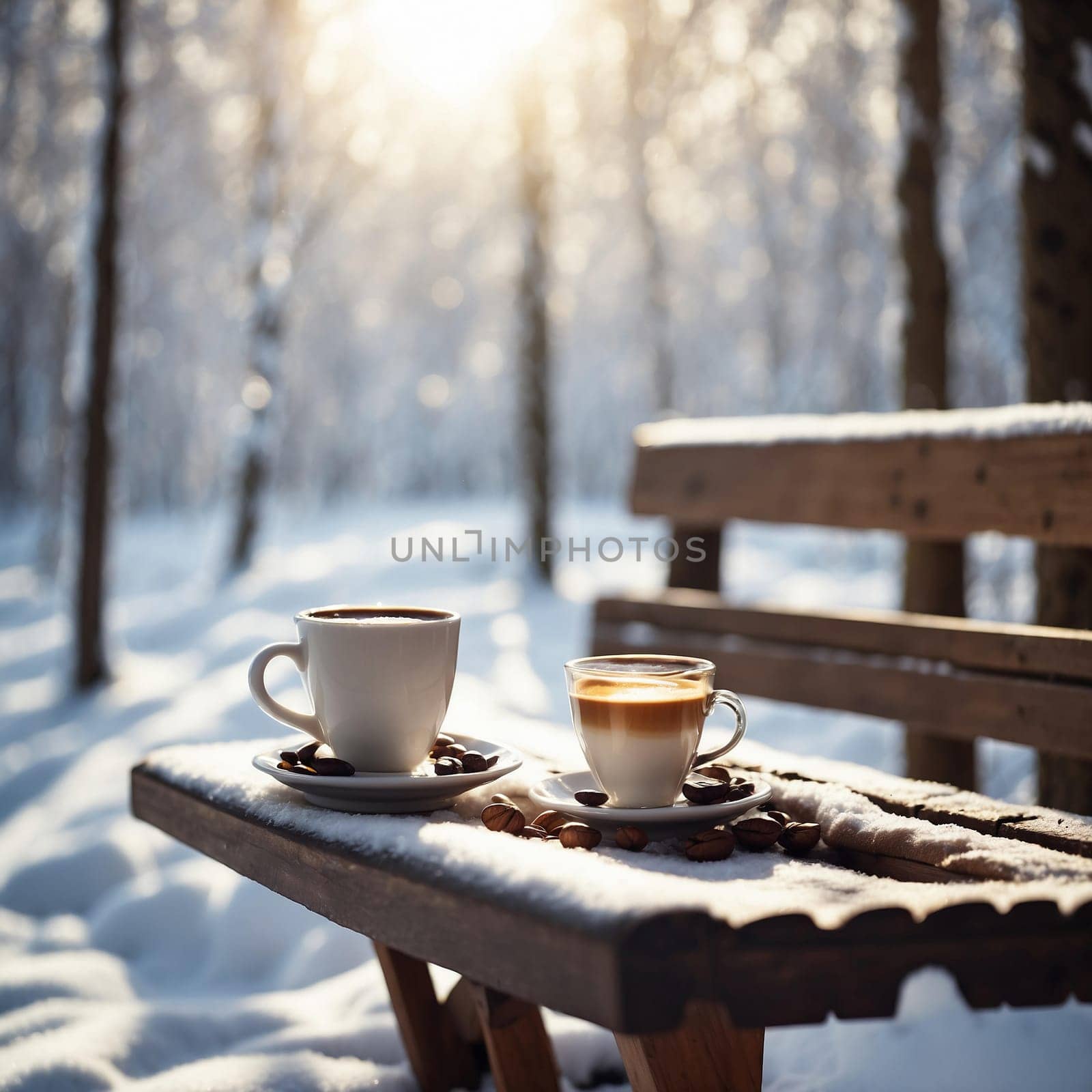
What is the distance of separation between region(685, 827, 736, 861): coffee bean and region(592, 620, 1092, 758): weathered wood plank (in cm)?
109

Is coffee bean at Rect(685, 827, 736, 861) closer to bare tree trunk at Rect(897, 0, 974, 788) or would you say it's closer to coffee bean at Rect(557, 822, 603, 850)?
coffee bean at Rect(557, 822, 603, 850)

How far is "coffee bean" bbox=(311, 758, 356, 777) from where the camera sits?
1118 mm

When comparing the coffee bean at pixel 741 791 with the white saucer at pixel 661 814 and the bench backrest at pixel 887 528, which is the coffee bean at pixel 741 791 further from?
the bench backrest at pixel 887 528

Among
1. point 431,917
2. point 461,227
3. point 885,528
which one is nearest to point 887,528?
point 885,528

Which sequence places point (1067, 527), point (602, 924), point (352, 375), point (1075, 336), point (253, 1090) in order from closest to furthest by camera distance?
point (602, 924), point (253, 1090), point (1067, 527), point (1075, 336), point (352, 375)

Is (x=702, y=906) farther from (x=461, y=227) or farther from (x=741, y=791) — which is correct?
(x=461, y=227)

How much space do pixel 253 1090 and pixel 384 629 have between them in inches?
35.9

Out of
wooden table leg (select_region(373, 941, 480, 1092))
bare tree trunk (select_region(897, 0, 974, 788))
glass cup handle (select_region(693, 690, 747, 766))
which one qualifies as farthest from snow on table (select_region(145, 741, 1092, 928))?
bare tree trunk (select_region(897, 0, 974, 788))

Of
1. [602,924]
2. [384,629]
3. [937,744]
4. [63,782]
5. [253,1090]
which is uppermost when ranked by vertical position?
[384,629]

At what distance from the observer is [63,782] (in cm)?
385

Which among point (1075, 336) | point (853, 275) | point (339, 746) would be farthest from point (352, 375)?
point (339, 746)

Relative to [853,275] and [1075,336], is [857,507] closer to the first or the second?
[1075,336]

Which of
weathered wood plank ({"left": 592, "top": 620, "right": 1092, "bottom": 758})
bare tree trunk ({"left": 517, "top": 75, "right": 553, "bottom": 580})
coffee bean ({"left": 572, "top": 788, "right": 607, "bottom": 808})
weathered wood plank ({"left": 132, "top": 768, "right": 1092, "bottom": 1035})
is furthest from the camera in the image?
bare tree trunk ({"left": 517, "top": 75, "right": 553, "bottom": 580})

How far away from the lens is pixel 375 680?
112cm
